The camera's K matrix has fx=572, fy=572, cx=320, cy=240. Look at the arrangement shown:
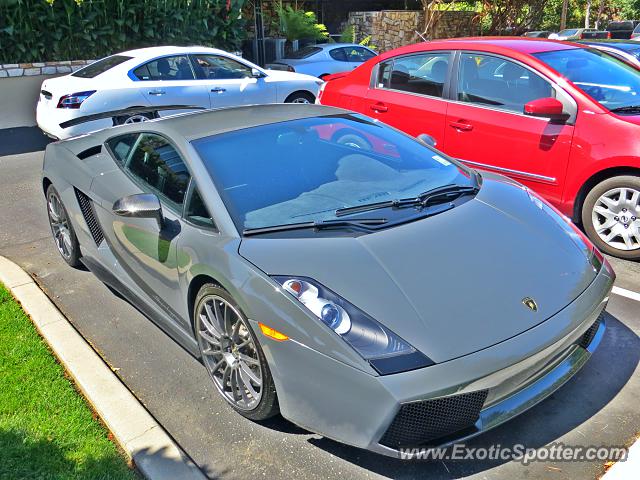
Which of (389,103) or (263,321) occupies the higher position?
(389,103)

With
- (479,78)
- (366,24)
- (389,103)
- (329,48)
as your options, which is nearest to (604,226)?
(479,78)

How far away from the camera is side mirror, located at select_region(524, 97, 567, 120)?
454cm

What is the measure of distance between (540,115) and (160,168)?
3068 millimetres

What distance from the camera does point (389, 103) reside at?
19.5 ft

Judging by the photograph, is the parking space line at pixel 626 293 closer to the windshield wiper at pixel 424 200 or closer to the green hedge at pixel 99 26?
the windshield wiper at pixel 424 200

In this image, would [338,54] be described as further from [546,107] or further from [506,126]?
[546,107]

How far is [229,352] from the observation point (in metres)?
2.90

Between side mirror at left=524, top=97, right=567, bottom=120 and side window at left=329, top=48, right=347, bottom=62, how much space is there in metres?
9.29

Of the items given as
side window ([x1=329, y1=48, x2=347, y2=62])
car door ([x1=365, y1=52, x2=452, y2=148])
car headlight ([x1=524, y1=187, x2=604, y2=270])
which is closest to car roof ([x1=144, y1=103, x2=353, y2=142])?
car headlight ([x1=524, y1=187, x2=604, y2=270])

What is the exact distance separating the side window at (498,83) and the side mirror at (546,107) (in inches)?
9.1

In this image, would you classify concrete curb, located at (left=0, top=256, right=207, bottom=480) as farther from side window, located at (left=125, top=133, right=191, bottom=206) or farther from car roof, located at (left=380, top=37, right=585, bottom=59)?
car roof, located at (left=380, top=37, right=585, bottom=59)

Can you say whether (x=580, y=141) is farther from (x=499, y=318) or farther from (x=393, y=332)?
(x=393, y=332)

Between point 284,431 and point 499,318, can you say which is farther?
point 284,431

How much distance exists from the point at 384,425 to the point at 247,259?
0.97 m
